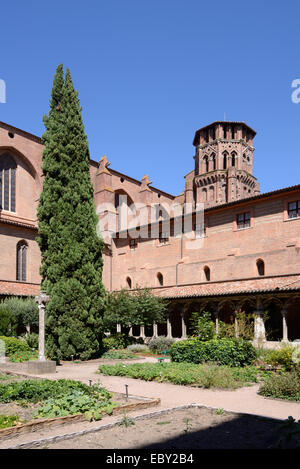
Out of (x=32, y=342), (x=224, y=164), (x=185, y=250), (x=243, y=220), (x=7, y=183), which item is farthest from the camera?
(x=224, y=164)

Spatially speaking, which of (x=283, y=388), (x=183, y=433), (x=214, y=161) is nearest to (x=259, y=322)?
(x=283, y=388)

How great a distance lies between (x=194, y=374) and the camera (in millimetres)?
12125

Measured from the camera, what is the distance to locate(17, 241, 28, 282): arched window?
3278 centimetres

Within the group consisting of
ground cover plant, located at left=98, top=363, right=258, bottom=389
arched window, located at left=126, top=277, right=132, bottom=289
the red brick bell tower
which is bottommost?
ground cover plant, located at left=98, top=363, right=258, bottom=389

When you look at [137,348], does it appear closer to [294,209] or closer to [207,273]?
[207,273]

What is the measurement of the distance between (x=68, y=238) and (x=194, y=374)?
33.1 feet

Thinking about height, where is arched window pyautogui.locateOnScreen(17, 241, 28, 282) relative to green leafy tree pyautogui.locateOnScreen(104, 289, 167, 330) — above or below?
above

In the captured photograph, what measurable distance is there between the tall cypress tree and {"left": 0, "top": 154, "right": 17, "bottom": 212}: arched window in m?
15.8

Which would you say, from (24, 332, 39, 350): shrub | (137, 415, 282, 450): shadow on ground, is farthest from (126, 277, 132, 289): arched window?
(137, 415, 282, 450): shadow on ground

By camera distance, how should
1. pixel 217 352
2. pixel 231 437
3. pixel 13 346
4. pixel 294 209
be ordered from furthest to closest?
pixel 294 209 < pixel 13 346 < pixel 217 352 < pixel 231 437

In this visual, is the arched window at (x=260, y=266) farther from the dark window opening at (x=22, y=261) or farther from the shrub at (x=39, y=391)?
the shrub at (x=39, y=391)

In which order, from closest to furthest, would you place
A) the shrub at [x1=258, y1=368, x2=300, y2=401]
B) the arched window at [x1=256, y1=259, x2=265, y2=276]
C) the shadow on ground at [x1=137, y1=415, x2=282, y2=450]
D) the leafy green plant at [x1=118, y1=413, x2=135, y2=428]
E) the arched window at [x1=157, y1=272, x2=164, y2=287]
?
the shadow on ground at [x1=137, y1=415, x2=282, y2=450], the leafy green plant at [x1=118, y1=413, x2=135, y2=428], the shrub at [x1=258, y1=368, x2=300, y2=401], the arched window at [x1=256, y1=259, x2=265, y2=276], the arched window at [x1=157, y1=272, x2=164, y2=287]

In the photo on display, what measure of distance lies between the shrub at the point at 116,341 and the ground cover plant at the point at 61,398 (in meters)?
14.0

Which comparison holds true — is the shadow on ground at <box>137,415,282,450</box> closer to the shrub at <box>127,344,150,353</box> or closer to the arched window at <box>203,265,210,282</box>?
the shrub at <box>127,344,150,353</box>
